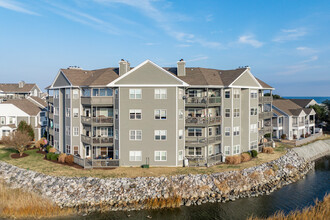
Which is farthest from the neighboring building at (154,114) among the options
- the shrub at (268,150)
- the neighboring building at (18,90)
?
the neighboring building at (18,90)

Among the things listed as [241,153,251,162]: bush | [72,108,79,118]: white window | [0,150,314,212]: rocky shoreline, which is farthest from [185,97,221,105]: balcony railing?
[72,108,79,118]: white window

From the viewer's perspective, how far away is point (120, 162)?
105ft

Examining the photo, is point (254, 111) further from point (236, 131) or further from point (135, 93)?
point (135, 93)

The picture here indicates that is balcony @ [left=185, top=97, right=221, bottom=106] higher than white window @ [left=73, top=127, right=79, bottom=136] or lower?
higher

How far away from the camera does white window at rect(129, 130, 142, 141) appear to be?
105 feet

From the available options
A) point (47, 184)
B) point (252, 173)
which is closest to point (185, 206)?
point (252, 173)

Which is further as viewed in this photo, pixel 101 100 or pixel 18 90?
pixel 18 90

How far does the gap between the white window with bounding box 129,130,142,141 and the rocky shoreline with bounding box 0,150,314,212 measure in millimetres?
6309

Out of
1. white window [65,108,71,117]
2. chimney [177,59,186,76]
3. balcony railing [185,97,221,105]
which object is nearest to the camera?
balcony railing [185,97,221,105]

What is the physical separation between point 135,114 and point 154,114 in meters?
2.51

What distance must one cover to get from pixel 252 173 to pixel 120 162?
1673cm

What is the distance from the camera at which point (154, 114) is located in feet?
105

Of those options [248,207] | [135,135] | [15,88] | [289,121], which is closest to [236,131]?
[248,207]

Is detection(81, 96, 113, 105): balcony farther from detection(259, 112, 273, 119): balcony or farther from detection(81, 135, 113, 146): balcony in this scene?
detection(259, 112, 273, 119): balcony
